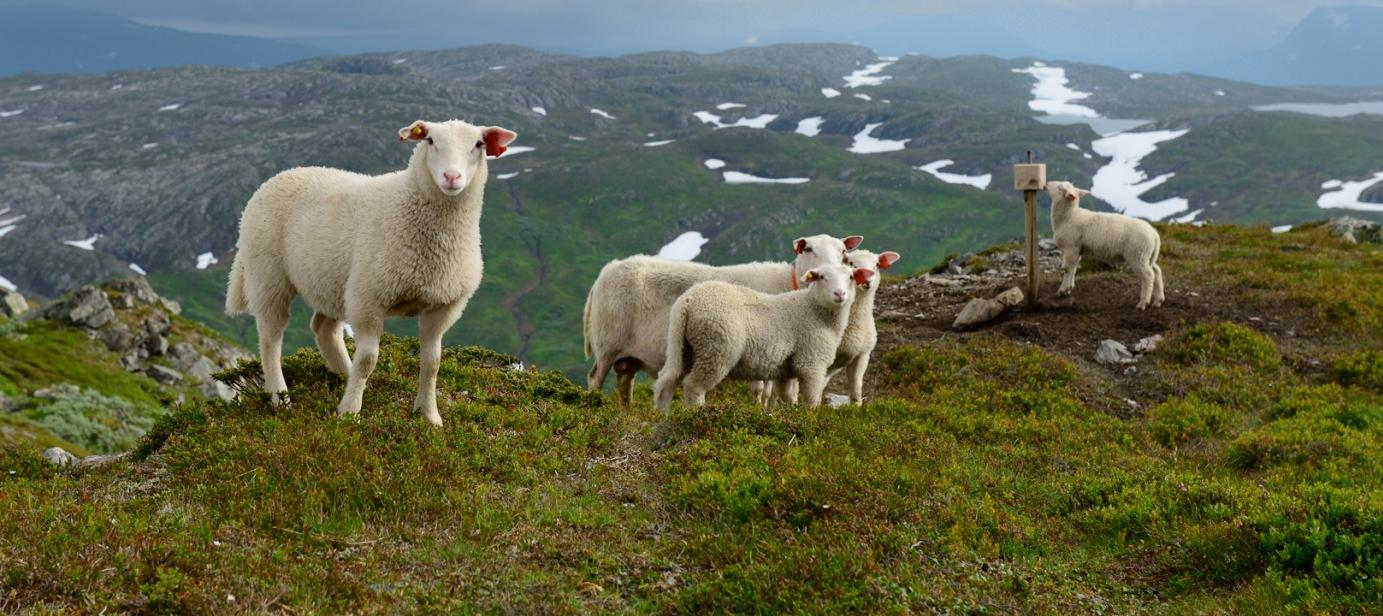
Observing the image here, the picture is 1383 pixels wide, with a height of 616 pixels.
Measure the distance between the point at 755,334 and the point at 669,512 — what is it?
454 cm

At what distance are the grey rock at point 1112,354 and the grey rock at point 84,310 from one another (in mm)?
37162

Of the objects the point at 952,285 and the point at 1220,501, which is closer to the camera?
the point at 1220,501

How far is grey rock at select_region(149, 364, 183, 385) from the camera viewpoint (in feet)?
117

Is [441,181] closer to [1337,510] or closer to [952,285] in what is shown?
[1337,510]

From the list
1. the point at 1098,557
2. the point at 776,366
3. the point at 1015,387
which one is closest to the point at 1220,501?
the point at 1098,557

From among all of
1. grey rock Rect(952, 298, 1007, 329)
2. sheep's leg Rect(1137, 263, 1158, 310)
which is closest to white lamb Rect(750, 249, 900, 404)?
grey rock Rect(952, 298, 1007, 329)

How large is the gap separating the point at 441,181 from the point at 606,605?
4469 millimetres

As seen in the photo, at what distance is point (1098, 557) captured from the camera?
7414mm

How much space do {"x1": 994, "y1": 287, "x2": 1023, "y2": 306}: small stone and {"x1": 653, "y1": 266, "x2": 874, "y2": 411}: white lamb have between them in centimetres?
884

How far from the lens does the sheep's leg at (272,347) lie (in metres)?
10.2

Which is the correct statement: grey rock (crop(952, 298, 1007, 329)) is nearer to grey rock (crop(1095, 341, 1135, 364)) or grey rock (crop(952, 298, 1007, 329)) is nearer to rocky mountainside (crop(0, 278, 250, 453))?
grey rock (crop(1095, 341, 1135, 364))

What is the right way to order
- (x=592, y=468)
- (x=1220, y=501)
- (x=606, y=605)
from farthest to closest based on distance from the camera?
(x=592, y=468), (x=1220, y=501), (x=606, y=605)

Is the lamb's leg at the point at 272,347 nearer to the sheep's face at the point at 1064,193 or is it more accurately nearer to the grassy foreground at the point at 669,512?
the grassy foreground at the point at 669,512

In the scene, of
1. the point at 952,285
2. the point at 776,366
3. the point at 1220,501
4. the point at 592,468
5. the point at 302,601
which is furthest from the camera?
the point at 952,285
